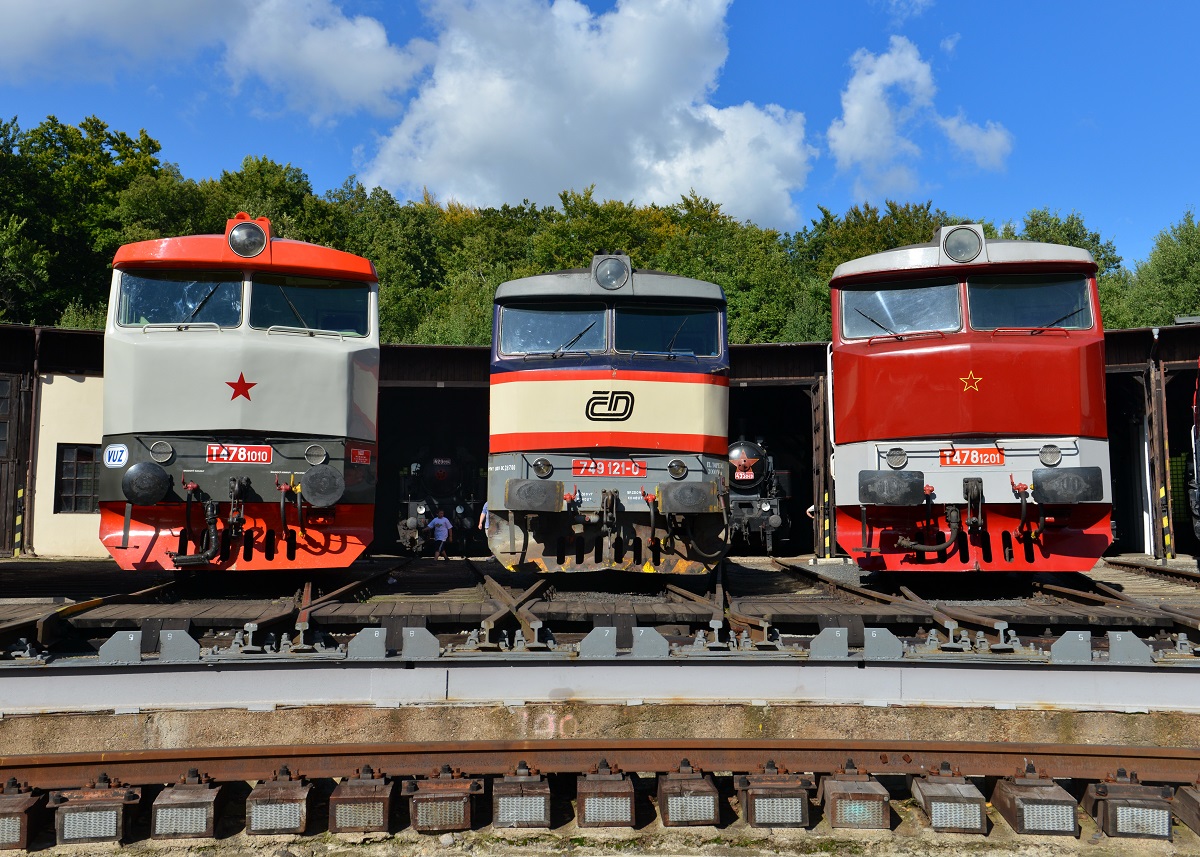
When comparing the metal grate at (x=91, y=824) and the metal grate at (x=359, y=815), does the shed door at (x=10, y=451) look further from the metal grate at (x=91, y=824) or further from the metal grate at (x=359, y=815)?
the metal grate at (x=359, y=815)

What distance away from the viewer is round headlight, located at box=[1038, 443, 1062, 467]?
7945mm

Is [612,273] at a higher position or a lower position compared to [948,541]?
higher

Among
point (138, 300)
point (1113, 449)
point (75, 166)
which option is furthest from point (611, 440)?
point (75, 166)

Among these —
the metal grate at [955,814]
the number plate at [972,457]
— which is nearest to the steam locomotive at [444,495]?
the number plate at [972,457]

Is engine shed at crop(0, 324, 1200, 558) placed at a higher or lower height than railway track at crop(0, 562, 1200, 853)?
higher

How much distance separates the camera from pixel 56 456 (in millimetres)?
17906

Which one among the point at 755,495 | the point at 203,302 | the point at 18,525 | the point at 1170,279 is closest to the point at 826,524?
the point at 755,495

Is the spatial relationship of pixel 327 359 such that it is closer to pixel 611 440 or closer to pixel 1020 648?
pixel 611 440

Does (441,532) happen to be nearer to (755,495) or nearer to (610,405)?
(755,495)

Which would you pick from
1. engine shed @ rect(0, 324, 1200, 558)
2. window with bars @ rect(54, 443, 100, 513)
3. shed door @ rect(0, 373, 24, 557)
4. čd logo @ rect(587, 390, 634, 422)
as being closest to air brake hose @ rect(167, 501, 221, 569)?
čd logo @ rect(587, 390, 634, 422)

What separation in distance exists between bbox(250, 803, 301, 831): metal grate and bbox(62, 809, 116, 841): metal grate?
0.74m

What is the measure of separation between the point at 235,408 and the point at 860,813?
623 cm

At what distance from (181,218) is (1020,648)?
132ft

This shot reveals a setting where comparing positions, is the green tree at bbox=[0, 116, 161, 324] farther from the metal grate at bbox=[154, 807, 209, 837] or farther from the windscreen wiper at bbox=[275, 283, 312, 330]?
the metal grate at bbox=[154, 807, 209, 837]
